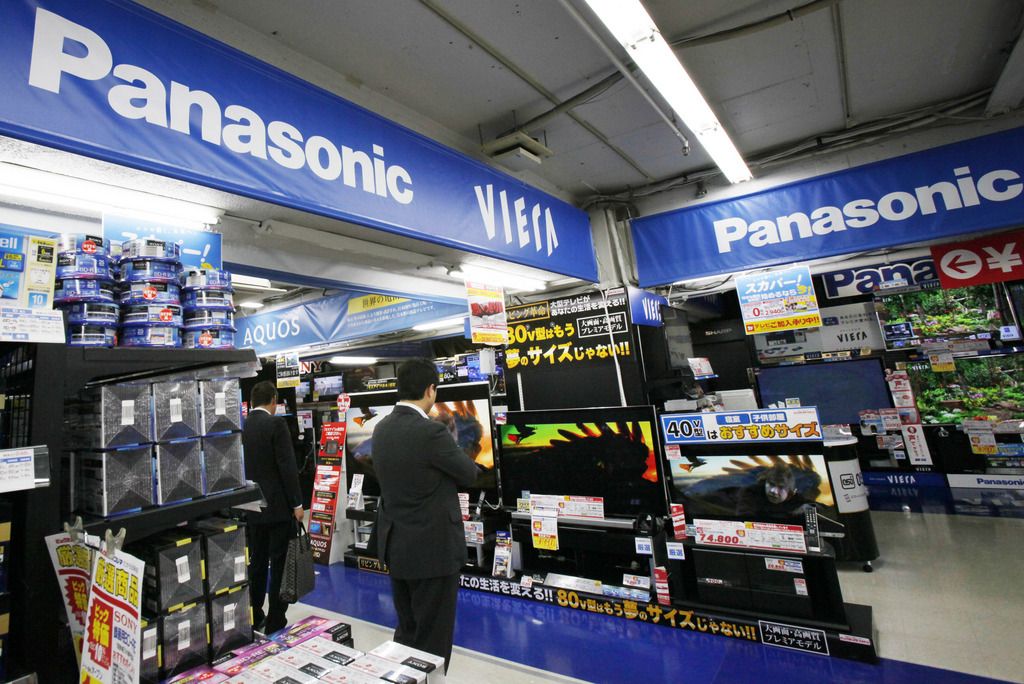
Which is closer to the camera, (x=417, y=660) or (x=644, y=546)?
(x=417, y=660)

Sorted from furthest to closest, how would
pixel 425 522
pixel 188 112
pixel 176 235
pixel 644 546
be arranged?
1. pixel 644 546
2. pixel 425 522
3. pixel 176 235
4. pixel 188 112

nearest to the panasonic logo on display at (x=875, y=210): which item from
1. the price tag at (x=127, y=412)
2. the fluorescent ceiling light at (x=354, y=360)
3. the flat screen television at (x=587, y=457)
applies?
the flat screen television at (x=587, y=457)

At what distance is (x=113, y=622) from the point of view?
99 centimetres

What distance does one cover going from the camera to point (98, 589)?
104 centimetres

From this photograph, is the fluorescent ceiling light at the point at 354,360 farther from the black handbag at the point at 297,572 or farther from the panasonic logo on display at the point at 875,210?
the panasonic logo on display at the point at 875,210

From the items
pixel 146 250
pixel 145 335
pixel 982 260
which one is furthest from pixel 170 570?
pixel 982 260

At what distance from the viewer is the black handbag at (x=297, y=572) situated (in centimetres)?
333

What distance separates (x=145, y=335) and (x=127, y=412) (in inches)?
8.8

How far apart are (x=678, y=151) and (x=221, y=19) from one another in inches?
147

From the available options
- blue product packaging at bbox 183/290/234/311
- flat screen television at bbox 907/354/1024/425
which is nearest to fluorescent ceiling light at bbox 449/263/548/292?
blue product packaging at bbox 183/290/234/311

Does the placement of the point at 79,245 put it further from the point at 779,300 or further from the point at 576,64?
the point at 779,300

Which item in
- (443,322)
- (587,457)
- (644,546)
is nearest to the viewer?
(644,546)

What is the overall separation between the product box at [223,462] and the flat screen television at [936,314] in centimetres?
767

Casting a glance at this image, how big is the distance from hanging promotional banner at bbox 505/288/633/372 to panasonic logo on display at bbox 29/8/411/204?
210 cm
